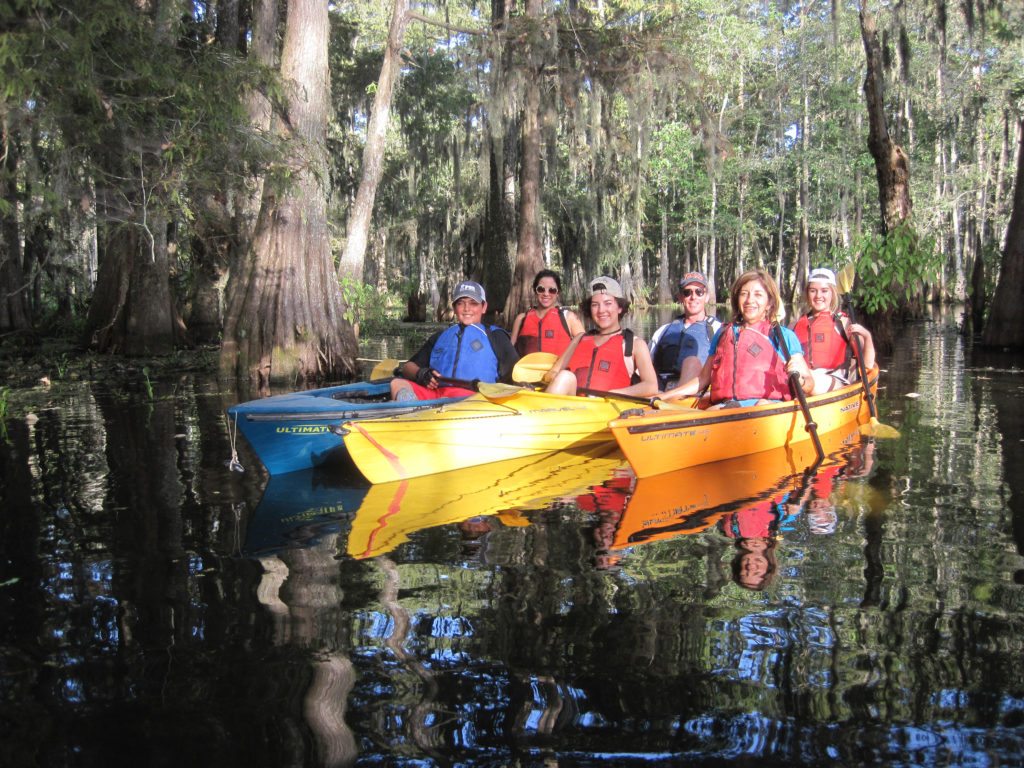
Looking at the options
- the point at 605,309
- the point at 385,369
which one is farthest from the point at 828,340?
the point at 385,369

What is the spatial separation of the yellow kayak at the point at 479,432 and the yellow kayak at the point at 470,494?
0.10 m

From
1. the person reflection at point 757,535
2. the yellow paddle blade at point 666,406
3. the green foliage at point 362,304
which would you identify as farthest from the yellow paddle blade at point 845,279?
the green foliage at point 362,304

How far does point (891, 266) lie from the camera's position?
15422 mm

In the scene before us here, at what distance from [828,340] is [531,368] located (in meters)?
3.26

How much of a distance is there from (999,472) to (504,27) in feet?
45.5

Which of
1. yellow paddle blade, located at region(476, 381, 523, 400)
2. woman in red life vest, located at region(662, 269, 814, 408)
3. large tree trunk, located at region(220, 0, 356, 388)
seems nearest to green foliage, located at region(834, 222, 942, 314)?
woman in red life vest, located at region(662, 269, 814, 408)

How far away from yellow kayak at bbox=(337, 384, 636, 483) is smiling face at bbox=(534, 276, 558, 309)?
1778 millimetres

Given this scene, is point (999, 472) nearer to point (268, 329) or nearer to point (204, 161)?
point (204, 161)

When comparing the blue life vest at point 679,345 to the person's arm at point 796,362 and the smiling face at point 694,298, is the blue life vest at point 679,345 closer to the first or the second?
the smiling face at point 694,298

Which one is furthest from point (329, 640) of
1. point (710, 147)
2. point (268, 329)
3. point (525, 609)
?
point (710, 147)

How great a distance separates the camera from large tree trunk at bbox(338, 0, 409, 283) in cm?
1736

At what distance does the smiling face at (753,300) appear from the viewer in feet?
24.1

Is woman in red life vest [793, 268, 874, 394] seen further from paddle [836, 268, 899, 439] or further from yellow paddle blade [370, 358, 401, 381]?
yellow paddle blade [370, 358, 401, 381]

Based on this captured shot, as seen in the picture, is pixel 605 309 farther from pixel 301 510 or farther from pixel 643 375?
pixel 301 510
